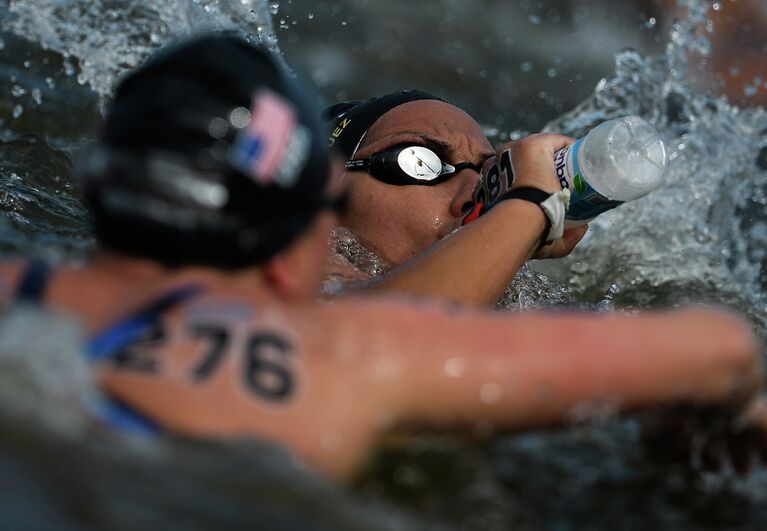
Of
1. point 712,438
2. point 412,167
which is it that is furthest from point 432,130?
point 712,438

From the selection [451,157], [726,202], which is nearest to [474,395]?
[451,157]

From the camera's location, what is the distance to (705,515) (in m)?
2.67

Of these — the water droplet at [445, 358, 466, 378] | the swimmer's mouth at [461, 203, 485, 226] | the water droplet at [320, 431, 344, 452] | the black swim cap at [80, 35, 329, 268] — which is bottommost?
the water droplet at [320, 431, 344, 452]

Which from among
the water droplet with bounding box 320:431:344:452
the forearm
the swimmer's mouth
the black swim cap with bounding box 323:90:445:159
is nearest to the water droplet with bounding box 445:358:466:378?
the water droplet with bounding box 320:431:344:452

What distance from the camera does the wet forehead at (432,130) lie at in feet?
14.7

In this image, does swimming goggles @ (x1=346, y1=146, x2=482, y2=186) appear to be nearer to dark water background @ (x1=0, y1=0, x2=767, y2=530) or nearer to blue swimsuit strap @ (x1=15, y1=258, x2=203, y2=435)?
dark water background @ (x1=0, y1=0, x2=767, y2=530)

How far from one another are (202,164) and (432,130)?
95.0 inches

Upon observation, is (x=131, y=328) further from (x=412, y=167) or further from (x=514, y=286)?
(x=514, y=286)

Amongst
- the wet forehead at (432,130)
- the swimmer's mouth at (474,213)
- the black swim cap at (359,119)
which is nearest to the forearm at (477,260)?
the swimmer's mouth at (474,213)

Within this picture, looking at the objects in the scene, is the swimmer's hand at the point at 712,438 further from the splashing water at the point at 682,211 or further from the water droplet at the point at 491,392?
the splashing water at the point at 682,211

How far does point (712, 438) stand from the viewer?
105 inches

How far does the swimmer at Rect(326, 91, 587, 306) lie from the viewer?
12.4 feet

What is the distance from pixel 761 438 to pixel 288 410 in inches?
47.5

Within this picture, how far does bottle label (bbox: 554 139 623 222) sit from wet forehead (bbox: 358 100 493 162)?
1.76 ft
